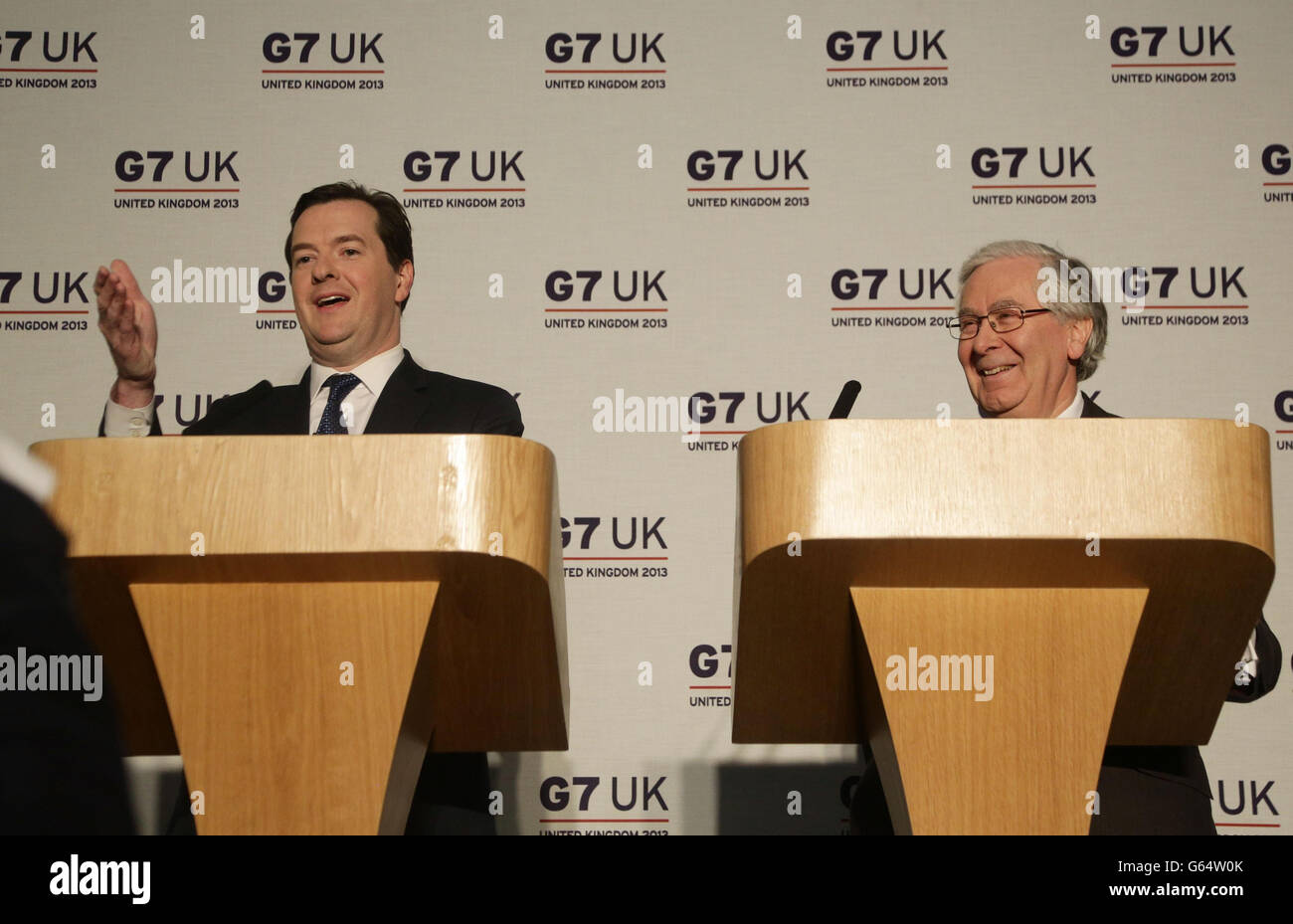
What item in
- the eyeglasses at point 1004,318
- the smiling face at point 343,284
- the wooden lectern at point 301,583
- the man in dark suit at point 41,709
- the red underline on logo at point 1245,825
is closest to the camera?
the man in dark suit at point 41,709

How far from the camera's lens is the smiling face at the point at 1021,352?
2494mm

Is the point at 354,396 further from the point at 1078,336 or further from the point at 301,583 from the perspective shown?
the point at 1078,336

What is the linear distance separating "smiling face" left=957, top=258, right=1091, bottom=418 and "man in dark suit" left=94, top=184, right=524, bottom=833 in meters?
0.99

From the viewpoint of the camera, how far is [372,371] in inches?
100

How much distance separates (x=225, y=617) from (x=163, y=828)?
71.1 inches

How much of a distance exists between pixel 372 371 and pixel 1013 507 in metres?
1.60

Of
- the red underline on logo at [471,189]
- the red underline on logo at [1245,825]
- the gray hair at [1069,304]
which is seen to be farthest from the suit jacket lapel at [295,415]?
the red underline on logo at [1245,825]

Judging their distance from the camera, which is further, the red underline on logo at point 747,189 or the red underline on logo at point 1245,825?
the red underline on logo at point 747,189

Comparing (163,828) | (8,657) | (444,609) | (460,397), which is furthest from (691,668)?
(8,657)

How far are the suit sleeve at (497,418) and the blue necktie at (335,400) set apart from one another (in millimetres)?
290

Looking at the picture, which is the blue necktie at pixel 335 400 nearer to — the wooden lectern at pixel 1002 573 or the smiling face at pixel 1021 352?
the wooden lectern at pixel 1002 573

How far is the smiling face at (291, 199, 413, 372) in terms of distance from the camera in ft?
8.57

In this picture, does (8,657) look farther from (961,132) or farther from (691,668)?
(961,132)
